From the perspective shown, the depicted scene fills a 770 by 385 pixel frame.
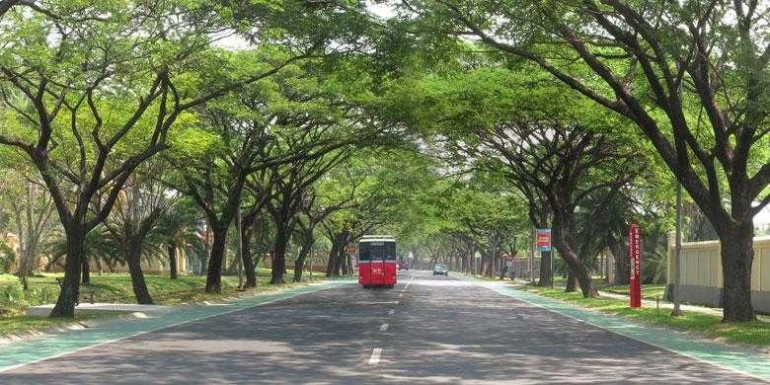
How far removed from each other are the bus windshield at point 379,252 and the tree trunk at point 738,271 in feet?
100

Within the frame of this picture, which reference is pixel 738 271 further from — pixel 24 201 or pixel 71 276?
pixel 24 201

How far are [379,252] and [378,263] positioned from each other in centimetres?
67

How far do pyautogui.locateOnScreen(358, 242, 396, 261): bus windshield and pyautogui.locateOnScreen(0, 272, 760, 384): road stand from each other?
91.8 ft

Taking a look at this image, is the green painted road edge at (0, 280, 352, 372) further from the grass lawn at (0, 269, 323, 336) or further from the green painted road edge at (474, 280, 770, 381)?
the green painted road edge at (474, 280, 770, 381)

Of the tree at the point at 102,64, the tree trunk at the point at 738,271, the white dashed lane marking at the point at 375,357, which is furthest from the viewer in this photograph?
the tree trunk at the point at 738,271

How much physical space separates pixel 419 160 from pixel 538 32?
21.7 meters

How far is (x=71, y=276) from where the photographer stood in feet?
72.3

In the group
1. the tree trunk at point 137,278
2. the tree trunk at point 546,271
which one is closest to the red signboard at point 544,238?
the tree trunk at point 546,271

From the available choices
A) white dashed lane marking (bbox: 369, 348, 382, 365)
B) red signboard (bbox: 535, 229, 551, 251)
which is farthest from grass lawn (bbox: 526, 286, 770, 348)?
red signboard (bbox: 535, 229, 551, 251)

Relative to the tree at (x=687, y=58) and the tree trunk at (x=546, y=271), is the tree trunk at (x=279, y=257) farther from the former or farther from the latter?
the tree at (x=687, y=58)

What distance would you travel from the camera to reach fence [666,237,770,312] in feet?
96.0

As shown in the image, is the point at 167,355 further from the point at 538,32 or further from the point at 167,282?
the point at 167,282

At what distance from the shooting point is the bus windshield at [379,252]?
166ft

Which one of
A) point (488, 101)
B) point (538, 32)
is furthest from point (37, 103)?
point (488, 101)
